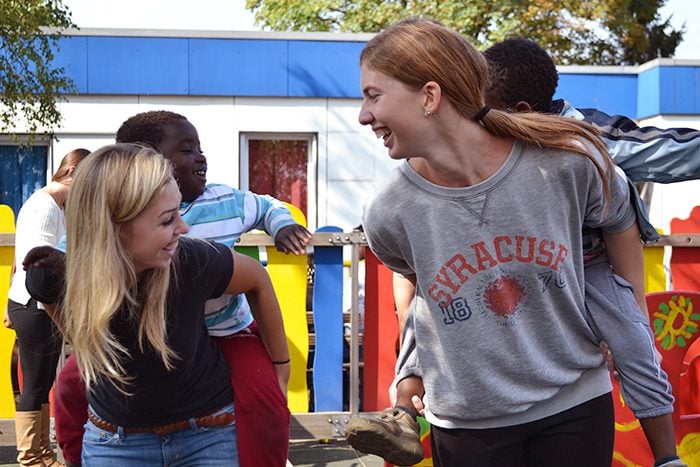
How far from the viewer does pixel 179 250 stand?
8.77 feet

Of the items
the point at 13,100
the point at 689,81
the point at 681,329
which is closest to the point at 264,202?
the point at 681,329

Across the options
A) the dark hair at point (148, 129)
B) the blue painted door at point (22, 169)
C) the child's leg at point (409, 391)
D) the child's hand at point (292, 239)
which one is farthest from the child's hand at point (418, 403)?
the blue painted door at point (22, 169)

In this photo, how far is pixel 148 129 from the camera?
352 cm

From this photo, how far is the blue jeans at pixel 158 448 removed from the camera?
105 inches

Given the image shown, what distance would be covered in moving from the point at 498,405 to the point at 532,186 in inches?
21.3

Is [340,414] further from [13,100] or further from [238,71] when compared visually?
[238,71]

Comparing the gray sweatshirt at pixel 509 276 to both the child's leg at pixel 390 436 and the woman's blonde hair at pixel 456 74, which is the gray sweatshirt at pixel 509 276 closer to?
the woman's blonde hair at pixel 456 74

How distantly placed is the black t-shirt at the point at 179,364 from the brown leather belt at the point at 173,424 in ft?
0.06

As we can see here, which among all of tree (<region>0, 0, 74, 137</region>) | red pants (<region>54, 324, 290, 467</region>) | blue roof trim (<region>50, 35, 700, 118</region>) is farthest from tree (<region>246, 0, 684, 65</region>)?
red pants (<region>54, 324, 290, 467</region>)

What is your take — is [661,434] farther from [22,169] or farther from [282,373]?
[22,169]

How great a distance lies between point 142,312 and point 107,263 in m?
0.17

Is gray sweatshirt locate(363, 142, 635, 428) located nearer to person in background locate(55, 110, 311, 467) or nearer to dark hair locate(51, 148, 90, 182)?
person in background locate(55, 110, 311, 467)

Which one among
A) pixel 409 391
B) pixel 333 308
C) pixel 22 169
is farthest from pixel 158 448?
pixel 22 169

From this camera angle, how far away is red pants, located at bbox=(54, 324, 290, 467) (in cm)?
278
